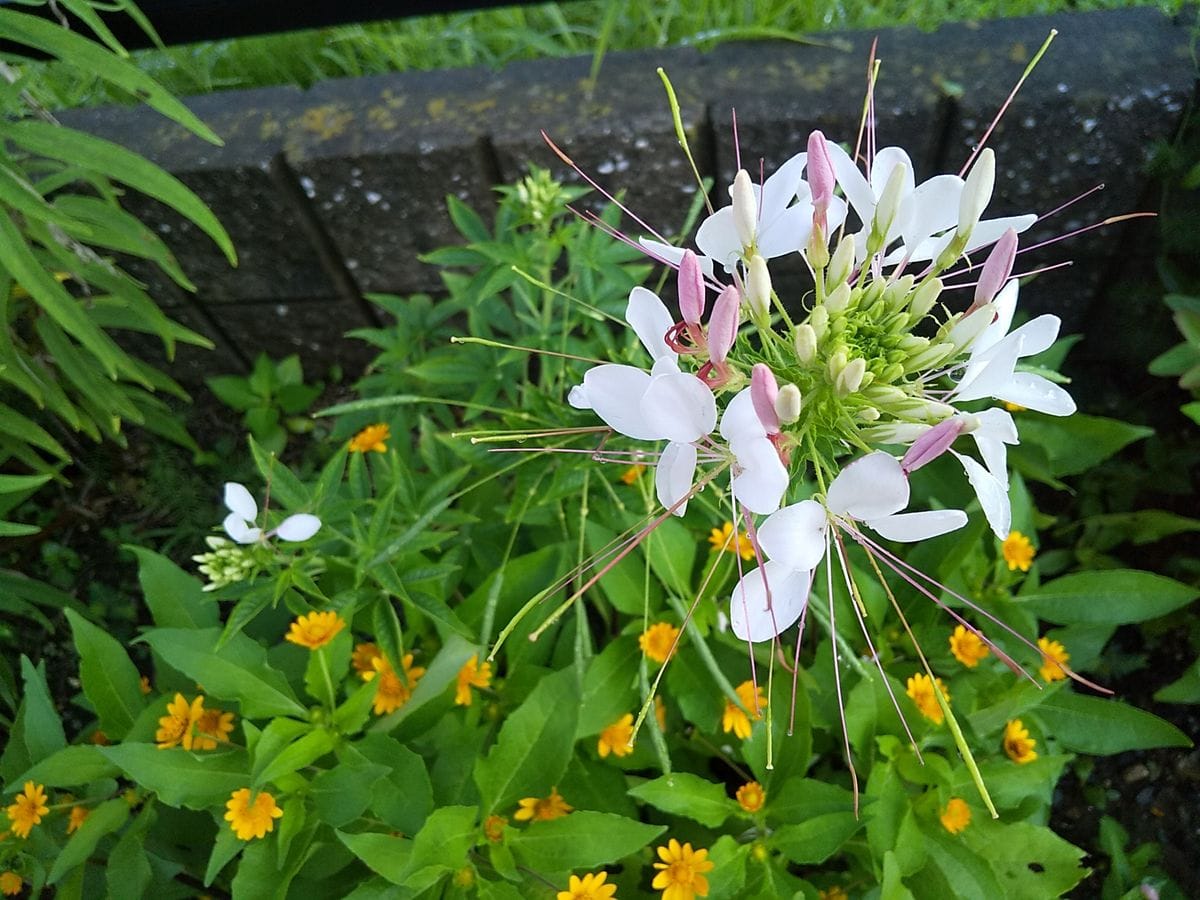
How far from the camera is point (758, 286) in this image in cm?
57

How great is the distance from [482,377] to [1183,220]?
1.09 meters

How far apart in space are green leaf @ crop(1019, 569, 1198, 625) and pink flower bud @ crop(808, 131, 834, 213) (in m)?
0.73

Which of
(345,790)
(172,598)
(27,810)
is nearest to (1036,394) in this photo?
(345,790)

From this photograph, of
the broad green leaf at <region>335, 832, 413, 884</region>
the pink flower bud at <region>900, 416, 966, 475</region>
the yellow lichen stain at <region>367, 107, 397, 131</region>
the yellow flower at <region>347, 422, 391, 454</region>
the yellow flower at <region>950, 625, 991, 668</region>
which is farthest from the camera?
the yellow lichen stain at <region>367, 107, 397, 131</region>

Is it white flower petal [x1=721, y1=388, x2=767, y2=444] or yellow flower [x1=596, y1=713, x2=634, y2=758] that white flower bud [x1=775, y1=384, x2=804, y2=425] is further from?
yellow flower [x1=596, y1=713, x2=634, y2=758]

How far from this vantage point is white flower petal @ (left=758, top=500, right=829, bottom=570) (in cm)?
50

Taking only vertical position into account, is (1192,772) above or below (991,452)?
below

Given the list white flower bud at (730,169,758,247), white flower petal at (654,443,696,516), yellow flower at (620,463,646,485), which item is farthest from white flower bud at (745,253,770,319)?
yellow flower at (620,463,646,485)

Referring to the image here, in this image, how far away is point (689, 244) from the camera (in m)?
1.53

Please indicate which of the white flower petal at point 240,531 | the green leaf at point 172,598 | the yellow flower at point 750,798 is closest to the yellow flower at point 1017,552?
the yellow flower at point 750,798

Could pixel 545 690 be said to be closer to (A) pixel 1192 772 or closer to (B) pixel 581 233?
(B) pixel 581 233

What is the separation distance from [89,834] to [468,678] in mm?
438

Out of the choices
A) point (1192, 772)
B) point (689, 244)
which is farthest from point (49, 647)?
point (1192, 772)

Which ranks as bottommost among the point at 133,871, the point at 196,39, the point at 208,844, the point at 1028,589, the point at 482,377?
the point at 208,844
